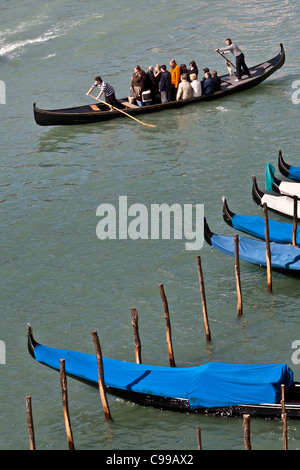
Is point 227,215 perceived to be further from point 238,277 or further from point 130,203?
point 130,203

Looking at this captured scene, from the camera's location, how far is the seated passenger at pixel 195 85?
19547 mm

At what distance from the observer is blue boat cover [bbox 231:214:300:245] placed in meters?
13.1

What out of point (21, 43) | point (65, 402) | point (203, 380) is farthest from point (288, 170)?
point (21, 43)

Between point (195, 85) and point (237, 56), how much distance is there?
1.23 m

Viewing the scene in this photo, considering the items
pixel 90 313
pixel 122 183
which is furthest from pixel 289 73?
pixel 90 313

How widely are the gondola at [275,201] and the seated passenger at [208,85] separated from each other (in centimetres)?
565

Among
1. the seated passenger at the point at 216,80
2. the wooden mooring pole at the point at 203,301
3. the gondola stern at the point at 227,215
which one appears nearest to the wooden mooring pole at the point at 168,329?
the wooden mooring pole at the point at 203,301

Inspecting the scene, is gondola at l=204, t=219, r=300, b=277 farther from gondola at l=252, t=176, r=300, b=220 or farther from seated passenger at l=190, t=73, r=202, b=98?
seated passenger at l=190, t=73, r=202, b=98

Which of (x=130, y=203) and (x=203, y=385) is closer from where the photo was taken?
(x=203, y=385)

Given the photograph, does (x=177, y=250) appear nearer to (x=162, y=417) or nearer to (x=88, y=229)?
(x=88, y=229)

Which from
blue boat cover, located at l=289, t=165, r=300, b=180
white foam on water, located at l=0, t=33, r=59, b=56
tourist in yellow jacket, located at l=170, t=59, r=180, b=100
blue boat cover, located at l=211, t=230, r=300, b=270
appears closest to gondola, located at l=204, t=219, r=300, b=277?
blue boat cover, located at l=211, t=230, r=300, b=270

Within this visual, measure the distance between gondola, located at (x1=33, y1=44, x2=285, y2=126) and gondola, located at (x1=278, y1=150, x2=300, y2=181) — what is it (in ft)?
15.8

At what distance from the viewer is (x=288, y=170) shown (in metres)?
15.5

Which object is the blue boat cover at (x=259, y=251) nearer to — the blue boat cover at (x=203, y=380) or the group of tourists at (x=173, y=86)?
the blue boat cover at (x=203, y=380)
